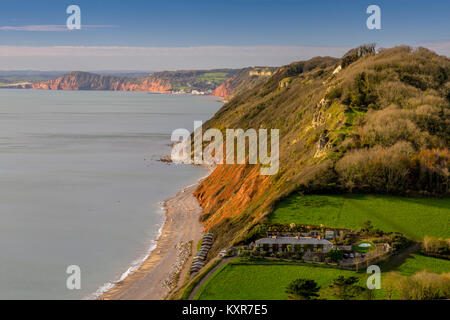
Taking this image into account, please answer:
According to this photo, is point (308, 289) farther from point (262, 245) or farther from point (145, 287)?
point (145, 287)

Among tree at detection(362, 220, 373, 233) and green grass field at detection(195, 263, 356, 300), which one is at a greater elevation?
tree at detection(362, 220, 373, 233)

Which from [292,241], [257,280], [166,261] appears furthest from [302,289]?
[166,261]

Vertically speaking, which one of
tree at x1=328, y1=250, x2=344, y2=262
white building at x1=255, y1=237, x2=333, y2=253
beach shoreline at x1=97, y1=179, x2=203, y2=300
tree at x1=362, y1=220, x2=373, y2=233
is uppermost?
tree at x1=362, y1=220, x2=373, y2=233

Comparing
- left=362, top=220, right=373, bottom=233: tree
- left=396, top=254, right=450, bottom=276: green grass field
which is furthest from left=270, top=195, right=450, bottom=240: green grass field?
left=396, top=254, right=450, bottom=276: green grass field

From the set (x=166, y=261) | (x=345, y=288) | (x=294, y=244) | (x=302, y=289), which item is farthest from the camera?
(x=166, y=261)

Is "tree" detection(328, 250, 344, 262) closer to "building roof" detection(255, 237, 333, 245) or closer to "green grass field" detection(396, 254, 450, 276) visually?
"building roof" detection(255, 237, 333, 245)

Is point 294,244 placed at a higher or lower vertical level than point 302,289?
higher

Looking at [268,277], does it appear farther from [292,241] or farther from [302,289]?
[292,241]
